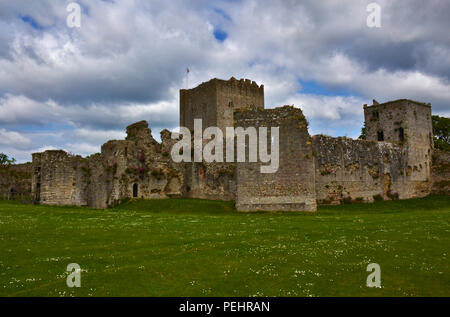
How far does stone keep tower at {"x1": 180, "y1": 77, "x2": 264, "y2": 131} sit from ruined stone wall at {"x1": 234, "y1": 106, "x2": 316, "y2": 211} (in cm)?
3733

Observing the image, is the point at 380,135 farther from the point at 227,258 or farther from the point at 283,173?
the point at 227,258

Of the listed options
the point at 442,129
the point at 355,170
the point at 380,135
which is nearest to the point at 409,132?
the point at 380,135

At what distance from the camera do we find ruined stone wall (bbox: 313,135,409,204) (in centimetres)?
3775

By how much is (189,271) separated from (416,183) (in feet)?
135

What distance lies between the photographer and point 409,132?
149ft

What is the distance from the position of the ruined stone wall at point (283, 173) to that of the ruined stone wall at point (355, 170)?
7.98 meters

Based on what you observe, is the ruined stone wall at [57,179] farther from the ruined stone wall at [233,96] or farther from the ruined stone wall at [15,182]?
the ruined stone wall at [233,96]

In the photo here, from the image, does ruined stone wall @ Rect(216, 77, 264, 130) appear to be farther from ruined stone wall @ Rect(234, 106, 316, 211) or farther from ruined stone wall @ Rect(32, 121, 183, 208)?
ruined stone wall @ Rect(234, 106, 316, 211)

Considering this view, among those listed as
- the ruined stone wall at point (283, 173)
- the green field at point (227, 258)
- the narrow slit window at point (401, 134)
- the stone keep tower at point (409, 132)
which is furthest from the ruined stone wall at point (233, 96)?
the green field at point (227, 258)

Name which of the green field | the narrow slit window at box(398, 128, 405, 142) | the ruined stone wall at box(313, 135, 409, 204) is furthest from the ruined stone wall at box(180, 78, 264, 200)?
the green field

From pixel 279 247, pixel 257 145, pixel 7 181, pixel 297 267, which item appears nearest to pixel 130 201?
pixel 257 145

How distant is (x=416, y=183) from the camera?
45.3 meters

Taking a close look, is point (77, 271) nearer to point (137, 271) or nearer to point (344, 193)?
point (137, 271)

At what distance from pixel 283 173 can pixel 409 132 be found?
23057 millimetres
